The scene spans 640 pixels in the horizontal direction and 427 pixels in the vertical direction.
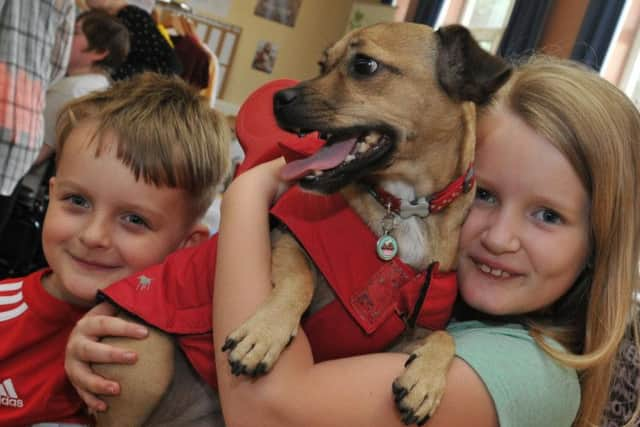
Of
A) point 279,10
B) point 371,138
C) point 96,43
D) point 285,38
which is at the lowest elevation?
point 96,43

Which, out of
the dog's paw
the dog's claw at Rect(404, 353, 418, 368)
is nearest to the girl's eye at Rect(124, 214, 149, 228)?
the dog's paw

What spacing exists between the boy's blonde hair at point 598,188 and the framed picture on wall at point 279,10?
19.3ft

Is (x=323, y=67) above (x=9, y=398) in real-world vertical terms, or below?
above

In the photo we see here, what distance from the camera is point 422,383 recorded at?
1.14m

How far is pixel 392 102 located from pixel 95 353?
80cm

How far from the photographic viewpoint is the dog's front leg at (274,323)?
113cm

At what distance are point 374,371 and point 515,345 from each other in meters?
0.29

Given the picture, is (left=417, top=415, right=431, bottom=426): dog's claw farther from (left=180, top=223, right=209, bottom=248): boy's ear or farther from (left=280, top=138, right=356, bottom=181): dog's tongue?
(left=180, top=223, right=209, bottom=248): boy's ear

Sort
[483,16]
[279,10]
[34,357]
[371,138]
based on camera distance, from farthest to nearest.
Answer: [279,10], [483,16], [34,357], [371,138]

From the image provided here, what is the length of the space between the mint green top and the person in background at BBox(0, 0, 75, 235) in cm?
157

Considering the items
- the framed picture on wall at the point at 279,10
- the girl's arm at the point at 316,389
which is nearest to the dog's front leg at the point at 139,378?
the girl's arm at the point at 316,389

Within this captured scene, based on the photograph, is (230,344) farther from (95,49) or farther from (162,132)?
(95,49)

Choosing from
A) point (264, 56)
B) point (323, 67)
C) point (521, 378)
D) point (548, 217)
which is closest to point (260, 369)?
point (521, 378)

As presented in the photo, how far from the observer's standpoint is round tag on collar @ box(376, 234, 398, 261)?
1.32 meters
